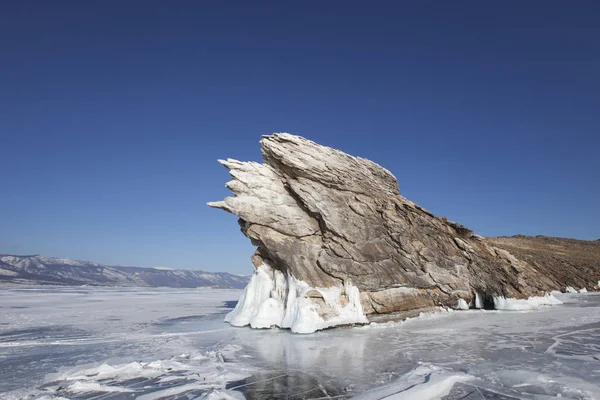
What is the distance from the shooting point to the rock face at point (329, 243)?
18141mm

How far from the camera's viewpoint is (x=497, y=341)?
13.3 m

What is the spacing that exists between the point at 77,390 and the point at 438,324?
15.0m

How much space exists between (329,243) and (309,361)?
8.89 metres

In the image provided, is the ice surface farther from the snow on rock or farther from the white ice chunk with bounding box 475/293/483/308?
the snow on rock

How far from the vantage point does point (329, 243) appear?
63.3 ft

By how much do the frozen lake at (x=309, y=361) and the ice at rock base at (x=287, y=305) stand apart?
712 mm

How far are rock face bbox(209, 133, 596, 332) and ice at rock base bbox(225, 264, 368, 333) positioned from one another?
0.05 meters

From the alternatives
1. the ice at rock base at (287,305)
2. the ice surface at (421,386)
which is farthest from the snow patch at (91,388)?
the ice at rock base at (287,305)

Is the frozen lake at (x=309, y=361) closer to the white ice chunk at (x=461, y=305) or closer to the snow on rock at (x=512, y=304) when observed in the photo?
the white ice chunk at (x=461, y=305)

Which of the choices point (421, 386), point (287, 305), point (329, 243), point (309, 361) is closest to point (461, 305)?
point (329, 243)

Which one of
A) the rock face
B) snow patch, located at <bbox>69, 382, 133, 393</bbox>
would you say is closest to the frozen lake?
snow patch, located at <bbox>69, 382, 133, 393</bbox>

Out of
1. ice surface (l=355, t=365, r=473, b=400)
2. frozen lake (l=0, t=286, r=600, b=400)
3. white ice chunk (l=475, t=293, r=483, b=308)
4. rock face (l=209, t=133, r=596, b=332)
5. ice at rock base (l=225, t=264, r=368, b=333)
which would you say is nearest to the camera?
ice surface (l=355, t=365, r=473, b=400)

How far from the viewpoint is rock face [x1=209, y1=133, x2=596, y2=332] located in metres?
18.1

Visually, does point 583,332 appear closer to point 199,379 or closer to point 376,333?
point 376,333
